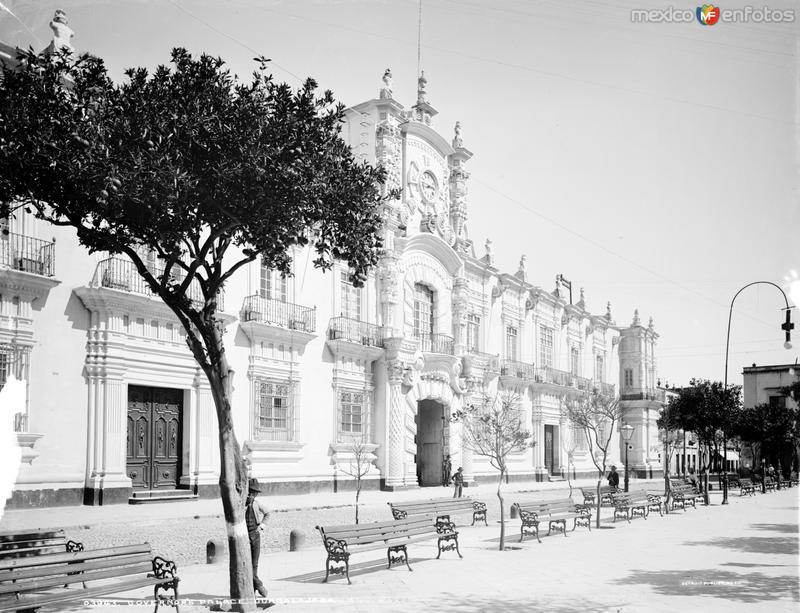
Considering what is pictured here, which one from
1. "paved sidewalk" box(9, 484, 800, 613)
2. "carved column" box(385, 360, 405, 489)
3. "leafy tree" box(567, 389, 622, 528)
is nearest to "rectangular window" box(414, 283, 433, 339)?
"carved column" box(385, 360, 405, 489)

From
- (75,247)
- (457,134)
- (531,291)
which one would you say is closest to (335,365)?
(75,247)

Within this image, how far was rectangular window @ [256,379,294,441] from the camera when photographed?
23.7 m

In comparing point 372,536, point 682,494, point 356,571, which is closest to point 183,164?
point 372,536

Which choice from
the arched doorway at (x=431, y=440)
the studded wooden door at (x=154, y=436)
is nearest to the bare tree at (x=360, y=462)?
the arched doorway at (x=431, y=440)

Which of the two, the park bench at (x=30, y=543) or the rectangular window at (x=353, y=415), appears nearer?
the park bench at (x=30, y=543)

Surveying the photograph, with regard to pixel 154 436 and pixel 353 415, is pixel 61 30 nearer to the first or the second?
pixel 154 436

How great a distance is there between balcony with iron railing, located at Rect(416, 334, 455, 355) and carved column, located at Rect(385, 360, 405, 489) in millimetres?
2480

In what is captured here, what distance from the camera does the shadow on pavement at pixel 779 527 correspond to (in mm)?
18719

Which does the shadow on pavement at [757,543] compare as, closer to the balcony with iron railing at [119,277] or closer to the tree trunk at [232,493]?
the tree trunk at [232,493]

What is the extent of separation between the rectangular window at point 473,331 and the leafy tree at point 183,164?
952 inches

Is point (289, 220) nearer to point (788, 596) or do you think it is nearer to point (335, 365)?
point (788, 596)

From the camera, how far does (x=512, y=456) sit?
37125 mm

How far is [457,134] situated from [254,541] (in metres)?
26.5

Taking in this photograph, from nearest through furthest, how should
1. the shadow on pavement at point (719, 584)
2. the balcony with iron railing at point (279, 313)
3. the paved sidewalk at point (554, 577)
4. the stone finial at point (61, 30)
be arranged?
the paved sidewalk at point (554, 577) < the shadow on pavement at point (719, 584) < the stone finial at point (61, 30) < the balcony with iron railing at point (279, 313)
